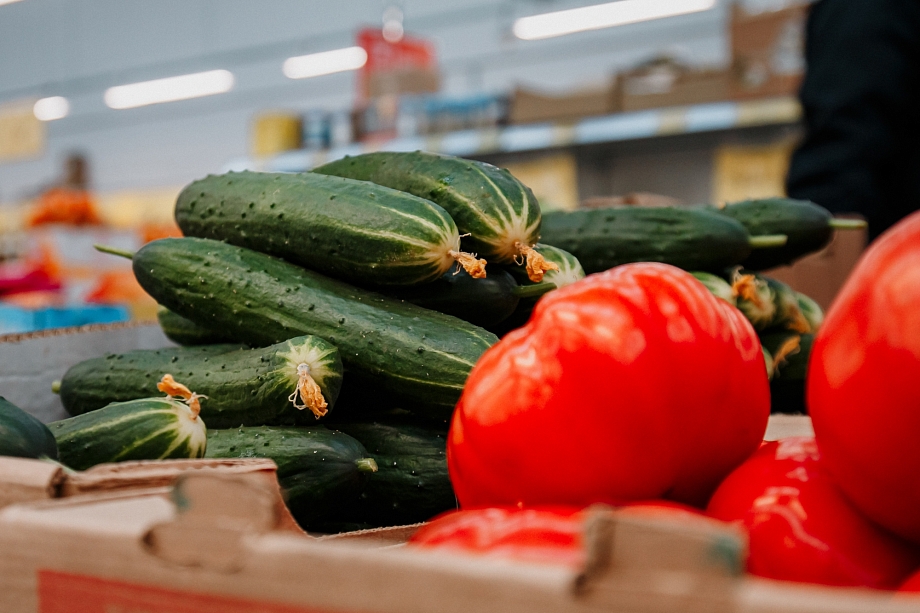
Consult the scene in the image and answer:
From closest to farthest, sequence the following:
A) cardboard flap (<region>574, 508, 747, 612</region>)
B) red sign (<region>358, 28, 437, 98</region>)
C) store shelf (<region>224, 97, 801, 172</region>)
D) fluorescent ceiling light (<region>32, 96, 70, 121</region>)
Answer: cardboard flap (<region>574, 508, 747, 612</region>)
store shelf (<region>224, 97, 801, 172</region>)
red sign (<region>358, 28, 437, 98</region>)
fluorescent ceiling light (<region>32, 96, 70, 121</region>)

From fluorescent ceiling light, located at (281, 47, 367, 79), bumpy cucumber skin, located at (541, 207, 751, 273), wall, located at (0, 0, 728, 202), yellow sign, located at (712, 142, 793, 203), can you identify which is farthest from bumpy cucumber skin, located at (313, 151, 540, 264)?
fluorescent ceiling light, located at (281, 47, 367, 79)

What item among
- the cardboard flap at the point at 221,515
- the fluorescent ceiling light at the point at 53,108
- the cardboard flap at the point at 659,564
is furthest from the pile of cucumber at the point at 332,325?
the fluorescent ceiling light at the point at 53,108

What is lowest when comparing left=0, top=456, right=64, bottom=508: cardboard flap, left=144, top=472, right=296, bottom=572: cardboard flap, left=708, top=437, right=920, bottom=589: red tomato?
left=708, top=437, right=920, bottom=589: red tomato

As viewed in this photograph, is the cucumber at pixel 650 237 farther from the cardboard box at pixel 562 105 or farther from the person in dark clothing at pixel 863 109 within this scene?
the cardboard box at pixel 562 105

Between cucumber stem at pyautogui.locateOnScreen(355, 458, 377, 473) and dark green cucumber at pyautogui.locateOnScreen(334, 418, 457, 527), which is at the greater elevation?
cucumber stem at pyautogui.locateOnScreen(355, 458, 377, 473)

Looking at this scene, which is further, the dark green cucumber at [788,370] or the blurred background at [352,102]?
the blurred background at [352,102]

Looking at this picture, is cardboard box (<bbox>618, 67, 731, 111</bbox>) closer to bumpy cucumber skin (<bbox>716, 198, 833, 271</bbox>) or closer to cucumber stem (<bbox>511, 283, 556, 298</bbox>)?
bumpy cucumber skin (<bbox>716, 198, 833, 271</bbox>)

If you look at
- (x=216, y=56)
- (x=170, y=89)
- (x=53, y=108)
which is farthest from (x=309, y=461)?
(x=53, y=108)

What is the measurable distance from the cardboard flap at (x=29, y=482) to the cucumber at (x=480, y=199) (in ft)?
1.71

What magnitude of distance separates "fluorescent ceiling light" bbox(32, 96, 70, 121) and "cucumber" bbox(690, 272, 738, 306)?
833 cm

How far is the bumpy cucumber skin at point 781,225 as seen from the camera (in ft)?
4.06

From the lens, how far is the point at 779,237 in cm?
118

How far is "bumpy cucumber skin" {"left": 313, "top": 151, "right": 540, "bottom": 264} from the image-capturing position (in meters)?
0.91

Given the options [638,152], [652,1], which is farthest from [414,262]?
[652,1]
